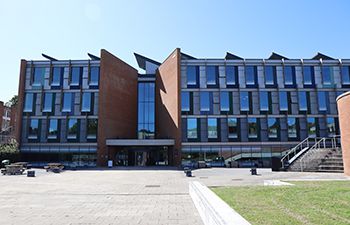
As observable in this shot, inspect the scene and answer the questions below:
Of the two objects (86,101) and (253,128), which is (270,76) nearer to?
(253,128)

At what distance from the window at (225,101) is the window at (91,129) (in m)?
17.8

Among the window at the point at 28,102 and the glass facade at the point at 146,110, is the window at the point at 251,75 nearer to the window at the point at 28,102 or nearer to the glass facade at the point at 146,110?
the glass facade at the point at 146,110

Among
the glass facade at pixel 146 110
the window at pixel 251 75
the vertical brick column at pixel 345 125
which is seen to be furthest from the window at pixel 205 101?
the vertical brick column at pixel 345 125

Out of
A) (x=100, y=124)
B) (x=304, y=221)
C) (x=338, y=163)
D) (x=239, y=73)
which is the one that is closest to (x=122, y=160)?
(x=100, y=124)

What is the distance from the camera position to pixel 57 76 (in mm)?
42062

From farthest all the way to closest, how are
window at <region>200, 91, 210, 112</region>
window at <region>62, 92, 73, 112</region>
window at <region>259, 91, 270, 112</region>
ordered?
window at <region>62, 92, 73, 112</region> < window at <region>259, 91, 270, 112</region> < window at <region>200, 91, 210, 112</region>

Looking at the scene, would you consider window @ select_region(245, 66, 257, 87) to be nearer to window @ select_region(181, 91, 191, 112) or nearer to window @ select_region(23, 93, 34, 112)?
window @ select_region(181, 91, 191, 112)

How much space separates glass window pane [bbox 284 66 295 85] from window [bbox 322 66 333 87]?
4.27 meters

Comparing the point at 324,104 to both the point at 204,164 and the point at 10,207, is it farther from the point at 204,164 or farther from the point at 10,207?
the point at 10,207

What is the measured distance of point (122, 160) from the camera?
42.2 meters

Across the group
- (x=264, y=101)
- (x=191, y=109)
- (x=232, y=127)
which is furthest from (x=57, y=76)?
(x=264, y=101)

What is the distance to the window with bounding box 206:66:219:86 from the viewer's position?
40.5 metres

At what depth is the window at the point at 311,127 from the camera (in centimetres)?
3963

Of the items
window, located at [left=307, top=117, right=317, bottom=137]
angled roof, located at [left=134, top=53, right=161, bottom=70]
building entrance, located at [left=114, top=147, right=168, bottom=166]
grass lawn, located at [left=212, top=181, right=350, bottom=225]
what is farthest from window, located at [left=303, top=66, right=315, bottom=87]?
grass lawn, located at [left=212, top=181, right=350, bottom=225]
